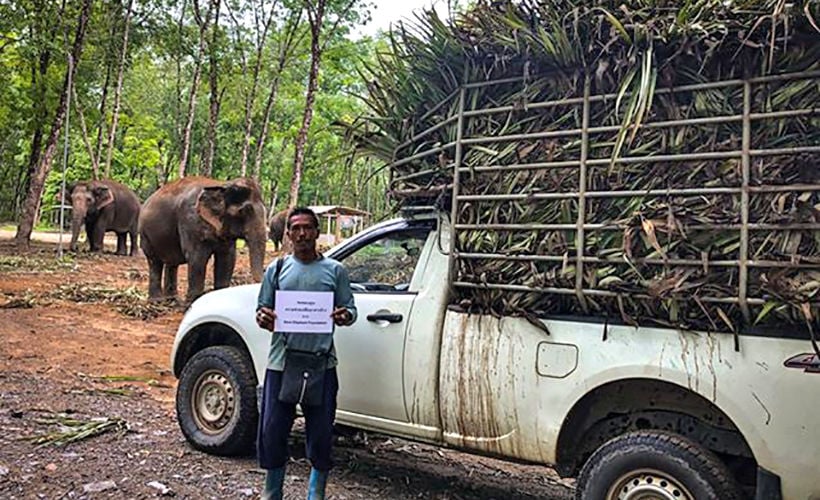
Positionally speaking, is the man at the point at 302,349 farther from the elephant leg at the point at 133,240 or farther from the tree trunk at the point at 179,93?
the tree trunk at the point at 179,93

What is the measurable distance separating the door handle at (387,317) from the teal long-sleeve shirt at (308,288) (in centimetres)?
30

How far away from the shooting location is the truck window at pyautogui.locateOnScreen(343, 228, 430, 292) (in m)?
4.89

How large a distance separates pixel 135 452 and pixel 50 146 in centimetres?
1839

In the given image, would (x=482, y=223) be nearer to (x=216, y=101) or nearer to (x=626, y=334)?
(x=626, y=334)

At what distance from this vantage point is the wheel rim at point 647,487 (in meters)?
3.57

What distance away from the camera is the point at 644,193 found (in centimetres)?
376

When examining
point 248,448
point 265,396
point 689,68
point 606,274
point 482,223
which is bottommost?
point 248,448

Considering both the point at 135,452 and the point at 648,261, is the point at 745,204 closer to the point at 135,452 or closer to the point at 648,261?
the point at 648,261

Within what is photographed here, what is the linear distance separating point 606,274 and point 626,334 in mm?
318

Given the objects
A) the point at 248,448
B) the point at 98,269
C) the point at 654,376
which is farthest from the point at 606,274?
the point at 98,269

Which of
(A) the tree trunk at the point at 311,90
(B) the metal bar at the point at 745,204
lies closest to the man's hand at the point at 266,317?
(B) the metal bar at the point at 745,204

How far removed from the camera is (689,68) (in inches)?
149

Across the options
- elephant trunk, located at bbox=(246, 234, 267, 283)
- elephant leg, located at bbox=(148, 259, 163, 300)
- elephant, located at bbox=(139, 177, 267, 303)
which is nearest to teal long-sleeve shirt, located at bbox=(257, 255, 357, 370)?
elephant, located at bbox=(139, 177, 267, 303)

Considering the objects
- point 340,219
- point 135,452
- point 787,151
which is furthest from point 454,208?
point 340,219
